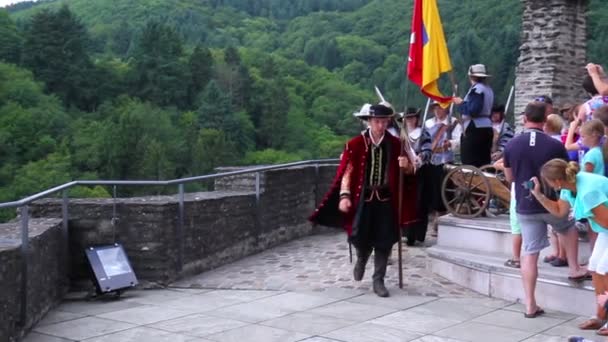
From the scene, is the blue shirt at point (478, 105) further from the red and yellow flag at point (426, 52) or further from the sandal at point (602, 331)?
the sandal at point (602, 331)

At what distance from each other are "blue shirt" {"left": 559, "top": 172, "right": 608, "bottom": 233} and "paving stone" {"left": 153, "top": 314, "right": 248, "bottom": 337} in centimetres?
290

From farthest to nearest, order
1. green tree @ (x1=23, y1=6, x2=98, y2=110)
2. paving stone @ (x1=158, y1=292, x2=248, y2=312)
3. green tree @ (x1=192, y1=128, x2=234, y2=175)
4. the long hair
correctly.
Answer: green tree @ (x1=23, y1=6, x2=98, y2=110), green tree @ (x1=192, y1=128, x2=234, y2=175), paving stone @ (x1=158, y1=292, x2=248, y2=312), the long hair

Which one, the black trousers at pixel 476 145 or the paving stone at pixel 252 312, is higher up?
the black trousers at pixel 476 145

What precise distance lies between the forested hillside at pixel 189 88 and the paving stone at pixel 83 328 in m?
50.1

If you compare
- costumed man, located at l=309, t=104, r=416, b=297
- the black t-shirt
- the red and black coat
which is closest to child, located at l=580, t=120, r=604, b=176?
the black t-shirt

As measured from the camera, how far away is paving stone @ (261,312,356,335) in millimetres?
6750

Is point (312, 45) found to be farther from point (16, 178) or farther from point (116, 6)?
point (16, 178)

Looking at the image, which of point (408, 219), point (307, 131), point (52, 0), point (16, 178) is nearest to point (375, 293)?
point (408, 219)

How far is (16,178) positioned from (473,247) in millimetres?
67529

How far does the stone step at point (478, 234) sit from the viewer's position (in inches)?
337

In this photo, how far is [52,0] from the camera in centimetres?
15812

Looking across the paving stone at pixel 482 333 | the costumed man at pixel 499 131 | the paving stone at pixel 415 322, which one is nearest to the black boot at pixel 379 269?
the paving stone at pixel 415 322

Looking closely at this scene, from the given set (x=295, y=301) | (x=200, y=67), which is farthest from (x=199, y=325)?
(x=200, y=67)

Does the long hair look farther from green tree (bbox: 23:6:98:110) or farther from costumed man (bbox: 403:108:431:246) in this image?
green tree (bbox: 23:6:98:110)
